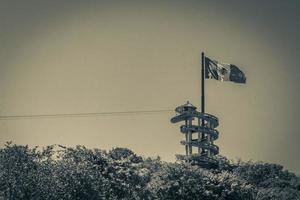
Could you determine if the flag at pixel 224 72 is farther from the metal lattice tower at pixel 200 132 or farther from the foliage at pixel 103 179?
the foliage at pixel 103 179

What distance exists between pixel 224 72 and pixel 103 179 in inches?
1451

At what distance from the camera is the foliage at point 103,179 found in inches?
4439

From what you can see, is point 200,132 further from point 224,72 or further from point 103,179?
point 103,179

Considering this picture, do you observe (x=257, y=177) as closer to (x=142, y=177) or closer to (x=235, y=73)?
(x=235, y=73)

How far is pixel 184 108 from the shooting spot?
516 ft

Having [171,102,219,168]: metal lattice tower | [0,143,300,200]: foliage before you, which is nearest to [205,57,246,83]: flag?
[171,102,219,168]: metal lattice tower

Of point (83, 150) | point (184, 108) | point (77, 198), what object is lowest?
point (77, 198)

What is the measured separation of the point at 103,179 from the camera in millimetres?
121438

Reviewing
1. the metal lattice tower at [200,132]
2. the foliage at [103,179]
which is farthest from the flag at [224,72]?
the foliage at [103,179]

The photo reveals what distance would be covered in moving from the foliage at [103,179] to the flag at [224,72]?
760 inches

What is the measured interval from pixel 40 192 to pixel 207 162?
48861mm

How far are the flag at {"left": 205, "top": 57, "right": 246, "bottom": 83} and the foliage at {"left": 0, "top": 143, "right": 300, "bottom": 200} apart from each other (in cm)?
1929

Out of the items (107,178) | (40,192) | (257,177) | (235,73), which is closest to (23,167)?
(40,192)

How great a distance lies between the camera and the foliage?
112750 millimetres
